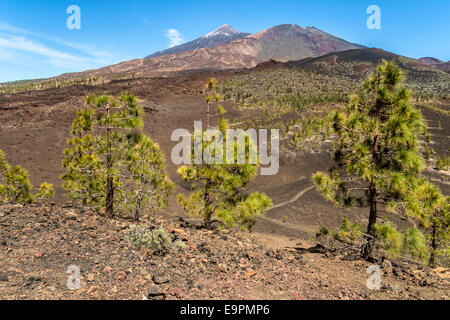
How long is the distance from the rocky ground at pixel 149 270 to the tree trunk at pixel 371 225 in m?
0.64

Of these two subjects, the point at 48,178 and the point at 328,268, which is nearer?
the point at 328,268

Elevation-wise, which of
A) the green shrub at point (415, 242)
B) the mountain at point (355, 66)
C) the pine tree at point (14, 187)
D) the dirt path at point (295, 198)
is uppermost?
the mountain at point (355, 66)

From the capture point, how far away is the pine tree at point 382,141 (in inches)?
188

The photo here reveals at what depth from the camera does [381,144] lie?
18.4 ft

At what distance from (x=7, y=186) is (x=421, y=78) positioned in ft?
239

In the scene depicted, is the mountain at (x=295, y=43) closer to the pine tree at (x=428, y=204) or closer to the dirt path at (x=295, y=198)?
the dirt path at (x=295, y=198)

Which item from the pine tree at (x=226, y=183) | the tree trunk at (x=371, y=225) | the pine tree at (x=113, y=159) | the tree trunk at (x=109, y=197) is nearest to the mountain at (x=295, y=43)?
the pine tree at (x=226, y=183)

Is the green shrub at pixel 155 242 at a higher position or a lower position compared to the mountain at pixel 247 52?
lower

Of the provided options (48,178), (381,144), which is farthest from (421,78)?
(48,178)

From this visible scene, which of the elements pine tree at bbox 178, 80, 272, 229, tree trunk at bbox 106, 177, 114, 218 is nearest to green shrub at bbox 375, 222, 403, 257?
pine tree at bbox 178, 80, 272, 229

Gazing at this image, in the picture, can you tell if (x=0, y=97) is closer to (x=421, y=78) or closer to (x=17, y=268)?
(x=17, y=268)

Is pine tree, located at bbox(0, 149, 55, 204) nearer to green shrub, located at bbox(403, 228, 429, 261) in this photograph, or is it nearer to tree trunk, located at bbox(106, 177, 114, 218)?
tree trunk, located at bbox(106, 177, 114, 218)

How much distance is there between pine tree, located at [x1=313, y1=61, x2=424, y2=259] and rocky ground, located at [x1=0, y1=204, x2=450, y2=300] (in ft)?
5.24

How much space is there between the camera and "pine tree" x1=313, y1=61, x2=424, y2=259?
4.77m
